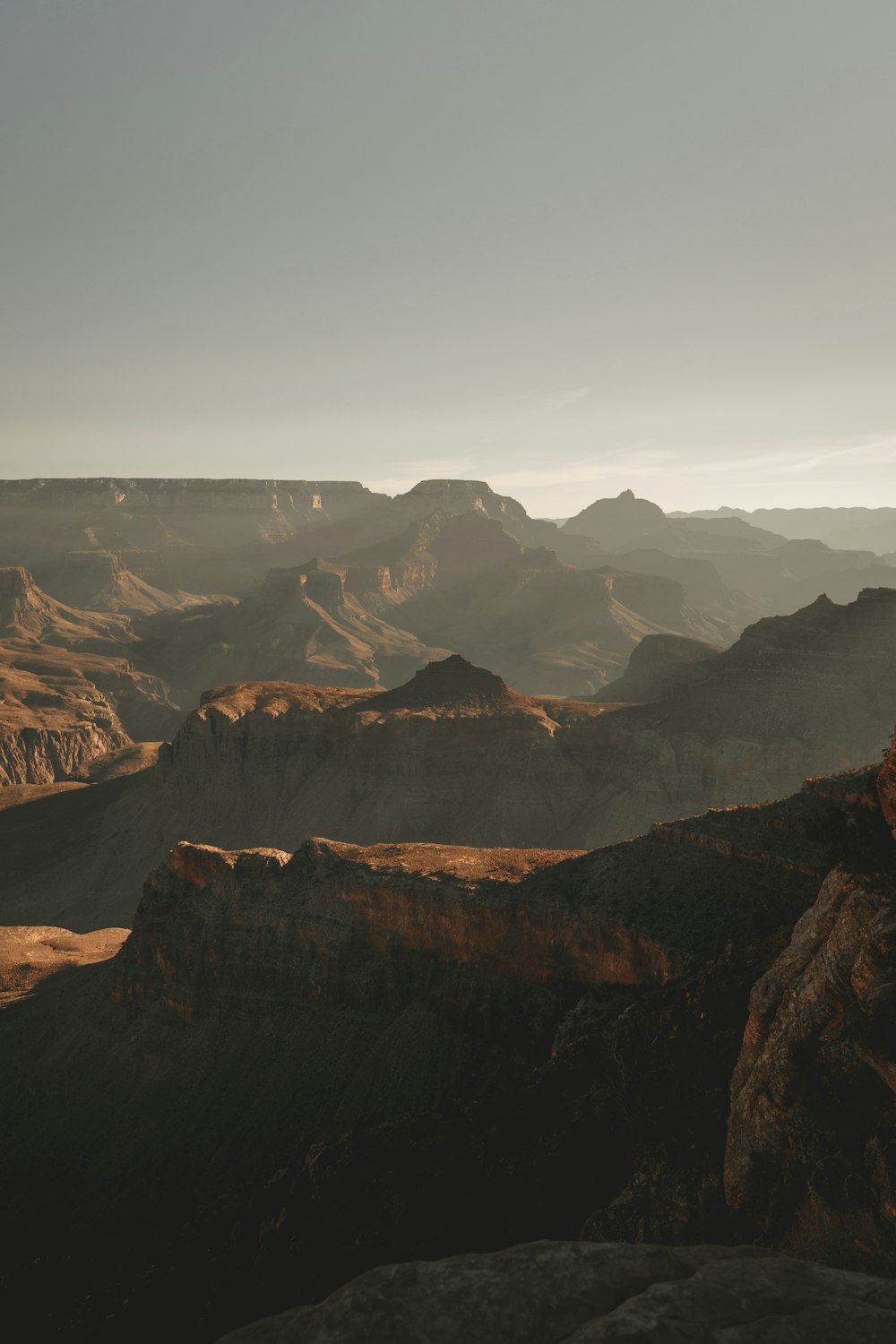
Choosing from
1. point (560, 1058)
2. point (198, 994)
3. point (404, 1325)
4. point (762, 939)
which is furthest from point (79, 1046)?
point (404, 1325)

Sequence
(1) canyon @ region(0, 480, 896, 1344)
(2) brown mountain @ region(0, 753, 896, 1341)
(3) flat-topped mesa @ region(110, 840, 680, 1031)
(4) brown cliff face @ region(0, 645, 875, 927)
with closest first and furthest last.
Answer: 1. (1) canyon @ region(0, 480, 896, 1344)
2. (2) brown mountain @ region(0, 753, 896, 1341)
3. (3) flat-topped mesa @ region(110, 840, 680, 1031)
4. (4) brown cliff face @ region(0, 645, 875, 927)

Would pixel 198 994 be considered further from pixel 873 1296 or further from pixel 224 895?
pixel 873 1296

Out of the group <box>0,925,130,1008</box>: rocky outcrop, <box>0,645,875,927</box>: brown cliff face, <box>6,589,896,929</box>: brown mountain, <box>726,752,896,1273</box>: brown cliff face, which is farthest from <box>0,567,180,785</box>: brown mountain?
<box>726,752,896,1273</box>: brown cliff face

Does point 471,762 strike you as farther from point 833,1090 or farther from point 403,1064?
point 833,1090

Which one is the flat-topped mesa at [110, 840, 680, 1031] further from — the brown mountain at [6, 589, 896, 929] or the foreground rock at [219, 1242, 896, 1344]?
the brown mountain at [6, 589, 896, 929]

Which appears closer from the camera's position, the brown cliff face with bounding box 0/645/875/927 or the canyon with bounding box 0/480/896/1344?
the canyon with bounding box 0/480/896/1344
